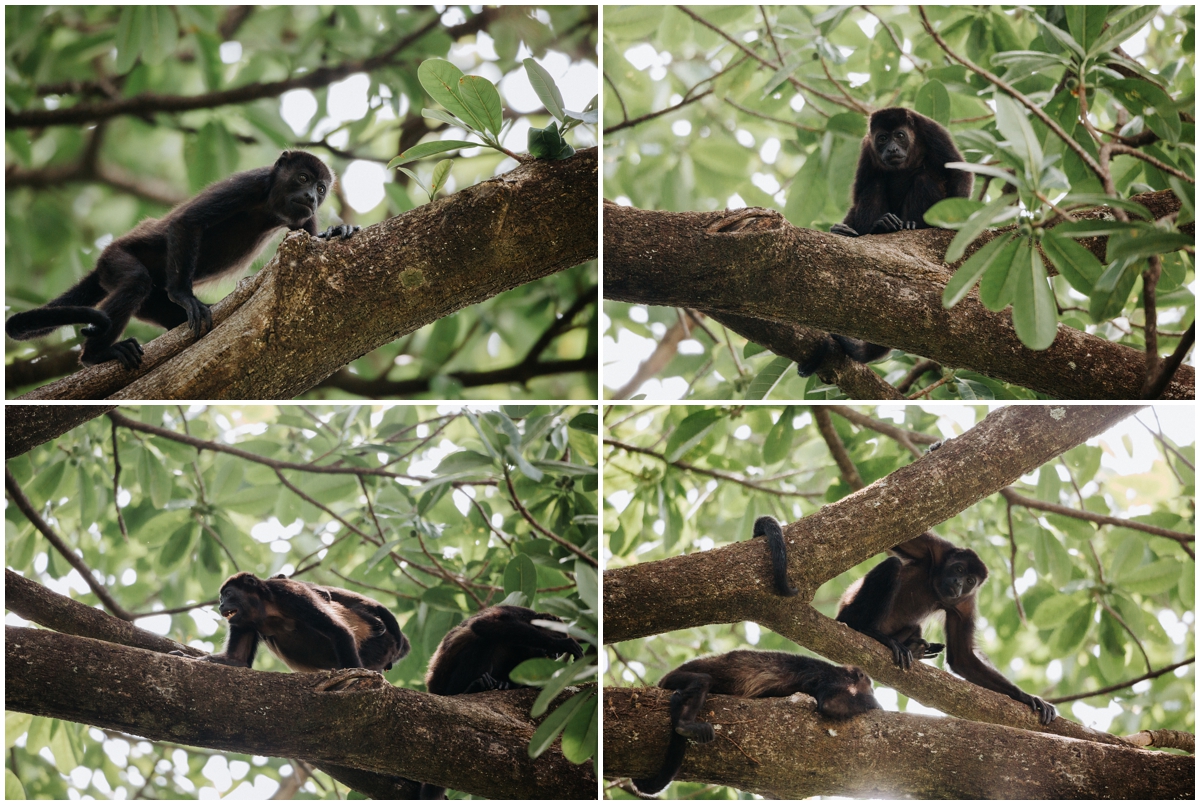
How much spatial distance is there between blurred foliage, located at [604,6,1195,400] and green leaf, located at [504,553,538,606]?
24.9 inches

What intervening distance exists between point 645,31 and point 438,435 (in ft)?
4.36

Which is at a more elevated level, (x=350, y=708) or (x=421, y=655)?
(x=421, y=655)

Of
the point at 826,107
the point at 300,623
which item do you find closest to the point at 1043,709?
the point at 826,107

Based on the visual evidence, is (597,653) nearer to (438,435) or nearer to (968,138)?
(438,435)

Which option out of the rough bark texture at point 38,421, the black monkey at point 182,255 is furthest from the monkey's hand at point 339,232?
the rough bark texture at point 38,421

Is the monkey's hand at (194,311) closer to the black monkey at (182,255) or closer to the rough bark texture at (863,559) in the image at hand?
the black monkey at (182,255)

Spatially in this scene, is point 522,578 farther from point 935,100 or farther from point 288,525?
point 935,100

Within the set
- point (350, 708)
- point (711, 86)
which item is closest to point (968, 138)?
point (711, 86)

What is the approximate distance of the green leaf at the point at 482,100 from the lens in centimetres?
199

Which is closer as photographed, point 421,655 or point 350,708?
point 350,708

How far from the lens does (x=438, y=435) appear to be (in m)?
2.38

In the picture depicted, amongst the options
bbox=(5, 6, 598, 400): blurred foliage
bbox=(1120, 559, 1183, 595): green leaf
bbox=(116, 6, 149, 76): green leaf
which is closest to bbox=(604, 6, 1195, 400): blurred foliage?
bbox=(5, 6, 598, 400): blurred foliage

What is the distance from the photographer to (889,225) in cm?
238

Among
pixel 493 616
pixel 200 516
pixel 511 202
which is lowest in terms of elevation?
pixel 493 616
